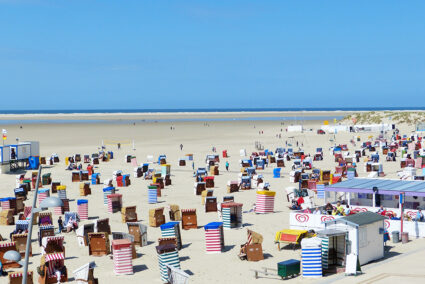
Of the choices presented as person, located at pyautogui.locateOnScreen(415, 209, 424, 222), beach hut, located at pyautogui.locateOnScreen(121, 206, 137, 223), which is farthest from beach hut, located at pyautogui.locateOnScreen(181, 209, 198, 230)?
person, located at pyautogui.locateOnScreen(415, 209, 424, 222)

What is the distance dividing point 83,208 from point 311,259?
1323cm

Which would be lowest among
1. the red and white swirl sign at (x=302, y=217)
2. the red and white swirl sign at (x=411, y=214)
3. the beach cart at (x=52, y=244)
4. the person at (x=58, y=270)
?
the person at (x=58, y=270)

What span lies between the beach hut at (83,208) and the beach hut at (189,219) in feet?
17.0

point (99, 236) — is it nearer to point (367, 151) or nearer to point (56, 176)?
point (56, 176)

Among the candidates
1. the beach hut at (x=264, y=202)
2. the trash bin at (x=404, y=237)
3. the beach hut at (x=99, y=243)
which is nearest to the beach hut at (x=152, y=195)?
the beach hut at (x=264, y=202)

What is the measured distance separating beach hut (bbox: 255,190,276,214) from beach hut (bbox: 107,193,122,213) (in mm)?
6863

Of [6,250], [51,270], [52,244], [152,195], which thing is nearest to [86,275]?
[51,270]

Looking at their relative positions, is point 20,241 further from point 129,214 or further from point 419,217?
point 419,217

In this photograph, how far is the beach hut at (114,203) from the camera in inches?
1131

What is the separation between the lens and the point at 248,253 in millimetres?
19406

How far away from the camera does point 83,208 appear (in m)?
27.1

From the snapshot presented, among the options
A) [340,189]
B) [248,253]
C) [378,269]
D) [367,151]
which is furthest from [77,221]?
[367,151]

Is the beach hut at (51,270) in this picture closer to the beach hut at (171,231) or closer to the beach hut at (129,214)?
the beach hut at (171,231)

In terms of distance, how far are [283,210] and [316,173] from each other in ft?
35.9
